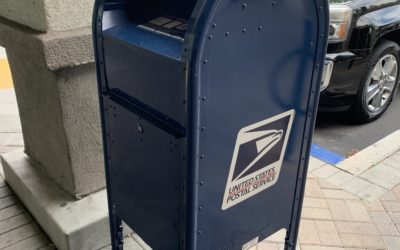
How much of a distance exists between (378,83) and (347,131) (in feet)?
1.87

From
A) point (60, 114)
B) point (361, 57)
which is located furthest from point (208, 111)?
point (361, 57)

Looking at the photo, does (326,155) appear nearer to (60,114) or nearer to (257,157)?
(257,157)

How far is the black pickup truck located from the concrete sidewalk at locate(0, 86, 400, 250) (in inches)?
22.4

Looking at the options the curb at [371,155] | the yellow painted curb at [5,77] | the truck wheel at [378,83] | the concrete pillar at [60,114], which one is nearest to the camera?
the concrete pillar at [60,114]

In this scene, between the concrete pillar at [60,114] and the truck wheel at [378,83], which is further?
the truck wheel at [378,83]

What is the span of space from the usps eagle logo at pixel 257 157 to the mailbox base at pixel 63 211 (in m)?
1.02

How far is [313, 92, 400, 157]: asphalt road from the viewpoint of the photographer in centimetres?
385

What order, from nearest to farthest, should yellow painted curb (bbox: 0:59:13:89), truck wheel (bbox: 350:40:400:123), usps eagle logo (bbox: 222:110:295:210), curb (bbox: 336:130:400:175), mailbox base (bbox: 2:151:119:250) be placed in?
1. usps eagle logo (bbox: 222:110:295:210)
2. mailbox base (bbox: 2:151:119:250)
3. curb (bbox: 336:130:400:175)
4. truck wheel (bbox: 350:40:400:123)
5. yellow painted curb (bbox: 0:59:13:89)

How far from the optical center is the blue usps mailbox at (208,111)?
1.41 m

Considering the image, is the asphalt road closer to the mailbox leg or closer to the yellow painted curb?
the mailbox leg

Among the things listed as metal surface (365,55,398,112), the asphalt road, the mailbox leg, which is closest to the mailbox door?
the mailbox leg

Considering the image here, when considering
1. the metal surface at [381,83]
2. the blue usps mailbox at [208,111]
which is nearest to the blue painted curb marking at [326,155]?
the metal surface at [381,83]

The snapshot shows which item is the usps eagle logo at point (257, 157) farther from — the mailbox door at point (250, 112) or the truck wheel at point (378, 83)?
the truck wheel at point (378, 83)

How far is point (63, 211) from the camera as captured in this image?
8.00ft
